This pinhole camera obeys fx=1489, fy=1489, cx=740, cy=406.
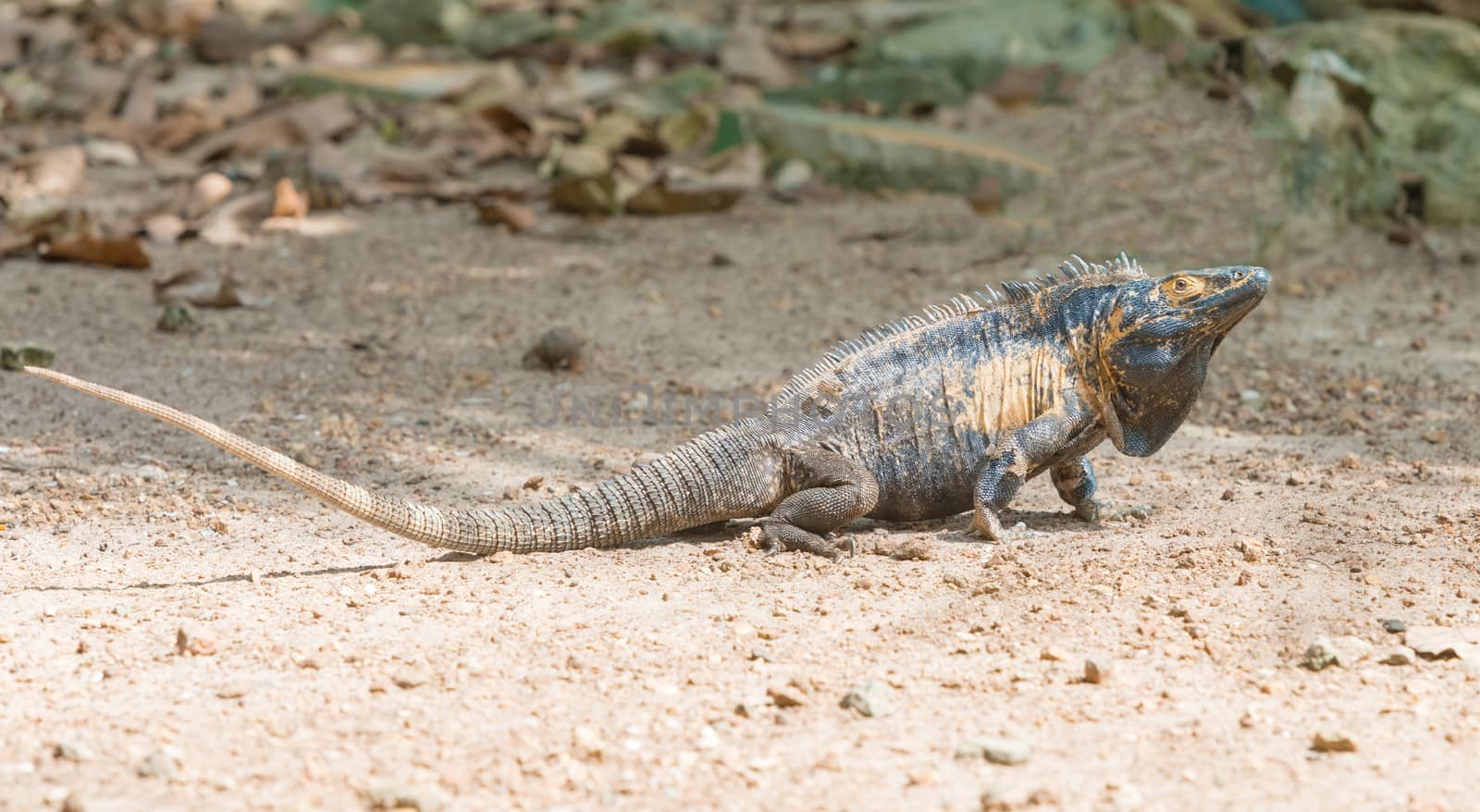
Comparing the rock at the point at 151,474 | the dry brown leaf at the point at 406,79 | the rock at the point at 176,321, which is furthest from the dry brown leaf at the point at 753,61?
the rock at the point at 151,474

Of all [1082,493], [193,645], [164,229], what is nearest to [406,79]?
[164,229]

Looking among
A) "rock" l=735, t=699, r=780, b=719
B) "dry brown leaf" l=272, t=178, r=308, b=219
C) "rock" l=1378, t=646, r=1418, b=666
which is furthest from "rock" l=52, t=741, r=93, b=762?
"dry brown leaf" l=272, t=178, r=308, b=219

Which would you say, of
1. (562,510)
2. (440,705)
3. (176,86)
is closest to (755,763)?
(440,705)

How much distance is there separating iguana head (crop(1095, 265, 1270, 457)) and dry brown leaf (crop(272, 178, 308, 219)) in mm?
6834

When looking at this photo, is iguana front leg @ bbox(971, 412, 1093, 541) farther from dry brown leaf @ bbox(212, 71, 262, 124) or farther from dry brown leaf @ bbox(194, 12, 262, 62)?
dry brown leaf @ bbox(194, 12, 262, 62)

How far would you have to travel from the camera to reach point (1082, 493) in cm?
590

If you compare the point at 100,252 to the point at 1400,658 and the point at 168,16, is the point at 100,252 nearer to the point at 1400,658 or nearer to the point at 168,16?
the point at 168,16

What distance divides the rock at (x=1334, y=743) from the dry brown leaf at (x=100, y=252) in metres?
7.92

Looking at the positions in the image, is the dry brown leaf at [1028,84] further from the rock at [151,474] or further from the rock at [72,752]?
the rock at [72,752]

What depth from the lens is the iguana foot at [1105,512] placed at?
231 inches

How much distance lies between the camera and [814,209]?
1125 centimetres

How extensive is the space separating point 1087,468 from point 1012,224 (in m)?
4.87

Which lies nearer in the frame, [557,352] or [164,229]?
[557,352]

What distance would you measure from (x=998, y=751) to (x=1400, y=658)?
54.9 inches
